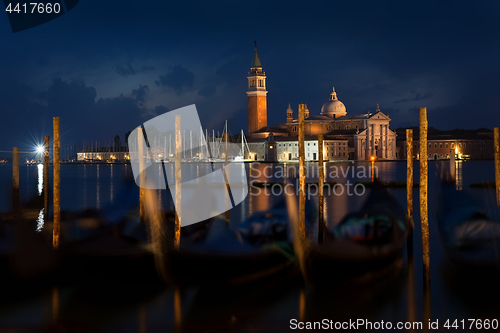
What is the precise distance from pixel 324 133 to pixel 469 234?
6047 centimetres

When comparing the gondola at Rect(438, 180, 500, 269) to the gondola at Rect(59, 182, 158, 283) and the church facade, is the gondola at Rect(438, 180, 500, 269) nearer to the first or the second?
the gondola at Rect(59, 182, 158, 283)

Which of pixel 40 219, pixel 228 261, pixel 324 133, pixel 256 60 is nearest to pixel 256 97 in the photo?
pixel 256 60

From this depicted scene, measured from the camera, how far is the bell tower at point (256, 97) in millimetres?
70062

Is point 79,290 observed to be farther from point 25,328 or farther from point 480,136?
point 480,136

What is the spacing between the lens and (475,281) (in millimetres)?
6902

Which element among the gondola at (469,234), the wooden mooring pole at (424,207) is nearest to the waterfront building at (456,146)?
the gondola at (469,234)

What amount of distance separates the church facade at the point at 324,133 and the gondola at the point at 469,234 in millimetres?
53071

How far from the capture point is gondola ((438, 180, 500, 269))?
7.21 metres

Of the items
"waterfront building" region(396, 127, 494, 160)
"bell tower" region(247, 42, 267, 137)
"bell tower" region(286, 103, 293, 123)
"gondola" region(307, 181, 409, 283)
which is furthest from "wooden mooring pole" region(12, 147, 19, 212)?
"bell tower" region(286, 103, 293, 123)

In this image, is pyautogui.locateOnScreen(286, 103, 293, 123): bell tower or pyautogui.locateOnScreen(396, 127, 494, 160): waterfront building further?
pyautogui.locateOnScreen(286, 103, 293, 123): bell tower

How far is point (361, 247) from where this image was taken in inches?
286

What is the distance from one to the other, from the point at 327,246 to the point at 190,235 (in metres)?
2.61

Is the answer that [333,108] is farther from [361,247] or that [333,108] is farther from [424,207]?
[424,207]

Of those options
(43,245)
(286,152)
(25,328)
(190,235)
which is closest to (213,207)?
(190,235)
